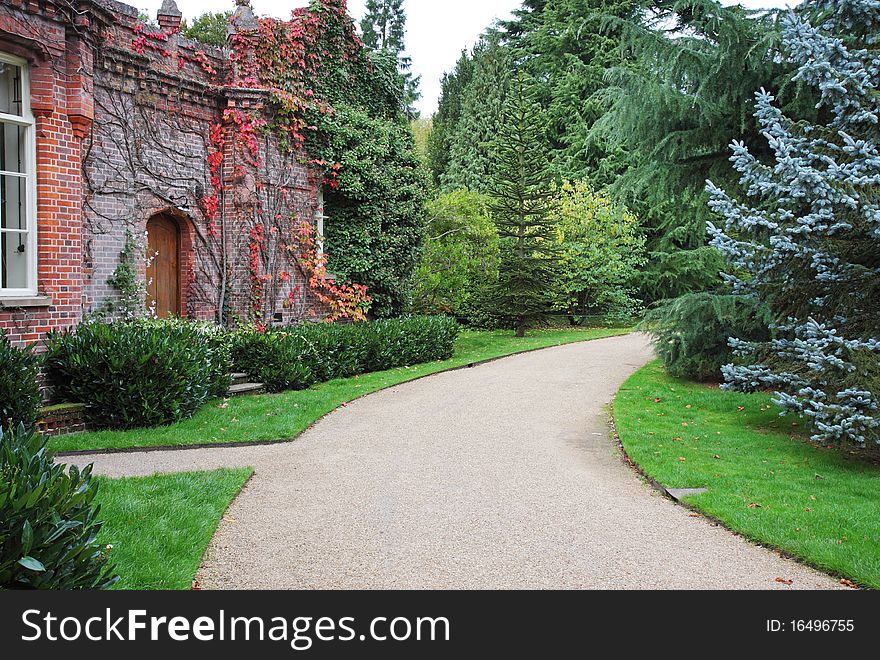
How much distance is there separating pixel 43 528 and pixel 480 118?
35.3 metres

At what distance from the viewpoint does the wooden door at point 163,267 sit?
11805mm

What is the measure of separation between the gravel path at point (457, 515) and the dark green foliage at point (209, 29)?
2365 centimetres

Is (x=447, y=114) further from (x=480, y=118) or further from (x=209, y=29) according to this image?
(x=209, y=29)

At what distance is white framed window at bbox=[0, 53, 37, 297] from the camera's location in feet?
27.5

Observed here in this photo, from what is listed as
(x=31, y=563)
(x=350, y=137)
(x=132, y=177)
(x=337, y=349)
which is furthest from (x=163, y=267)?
(x=31, y=563)

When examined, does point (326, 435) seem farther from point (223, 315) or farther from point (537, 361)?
point (537, 361)


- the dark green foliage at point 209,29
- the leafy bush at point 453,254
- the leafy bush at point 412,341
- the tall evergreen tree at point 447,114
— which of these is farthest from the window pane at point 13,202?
the tall evergreen tree at point 447,114

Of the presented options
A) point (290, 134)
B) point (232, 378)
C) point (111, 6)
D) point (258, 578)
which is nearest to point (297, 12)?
point (290, 134)

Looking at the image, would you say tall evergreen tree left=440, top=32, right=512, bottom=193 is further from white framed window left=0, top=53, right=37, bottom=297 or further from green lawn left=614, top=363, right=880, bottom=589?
white framed window left=0, top=53, right=37, bottom=297

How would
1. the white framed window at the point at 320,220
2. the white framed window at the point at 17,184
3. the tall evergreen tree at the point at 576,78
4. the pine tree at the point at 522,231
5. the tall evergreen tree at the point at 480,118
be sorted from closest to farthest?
1. the white framed window at the point at 17,184
2. the white framed window at the point at 320,220
3. the pine tree at the point at 522,231
4. the tall evergreen tree at the point at 576,78
5. the tall evergreen tree at the point at 480,118

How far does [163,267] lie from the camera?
12.1 m

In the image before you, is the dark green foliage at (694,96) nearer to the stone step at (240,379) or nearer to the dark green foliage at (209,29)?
the stone step at (240,379)

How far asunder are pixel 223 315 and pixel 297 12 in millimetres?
5856

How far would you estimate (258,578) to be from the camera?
436cm
